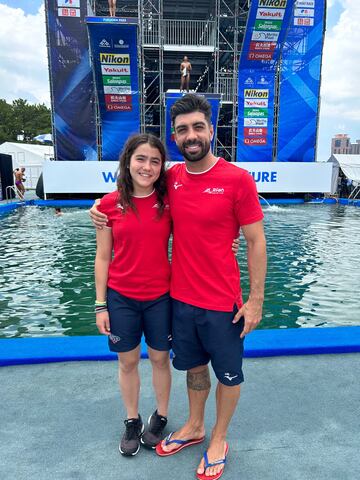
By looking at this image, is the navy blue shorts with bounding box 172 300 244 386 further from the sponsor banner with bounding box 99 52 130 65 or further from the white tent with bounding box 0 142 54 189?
the white tent with bounding box 0 142 54 189

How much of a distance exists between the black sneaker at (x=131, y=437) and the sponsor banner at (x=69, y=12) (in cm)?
2136

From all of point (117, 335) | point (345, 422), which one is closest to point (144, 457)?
point (117, 335)

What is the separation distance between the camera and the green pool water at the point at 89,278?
477 cm

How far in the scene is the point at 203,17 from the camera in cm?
2322

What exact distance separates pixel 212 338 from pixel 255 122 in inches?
783

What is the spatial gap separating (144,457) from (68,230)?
9.37 metres

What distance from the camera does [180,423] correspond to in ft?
7.72

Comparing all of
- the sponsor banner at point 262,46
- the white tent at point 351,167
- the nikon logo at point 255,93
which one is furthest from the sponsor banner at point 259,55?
the white tent at point 351,167

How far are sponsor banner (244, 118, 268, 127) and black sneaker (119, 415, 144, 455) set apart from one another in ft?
64.8

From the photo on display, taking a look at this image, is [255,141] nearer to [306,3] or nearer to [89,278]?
[306,3]

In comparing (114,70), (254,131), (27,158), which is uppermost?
(114,70)

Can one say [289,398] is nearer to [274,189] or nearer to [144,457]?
[144,457]

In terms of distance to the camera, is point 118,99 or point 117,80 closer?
point 117,80

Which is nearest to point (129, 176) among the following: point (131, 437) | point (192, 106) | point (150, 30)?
point (192, 106)
